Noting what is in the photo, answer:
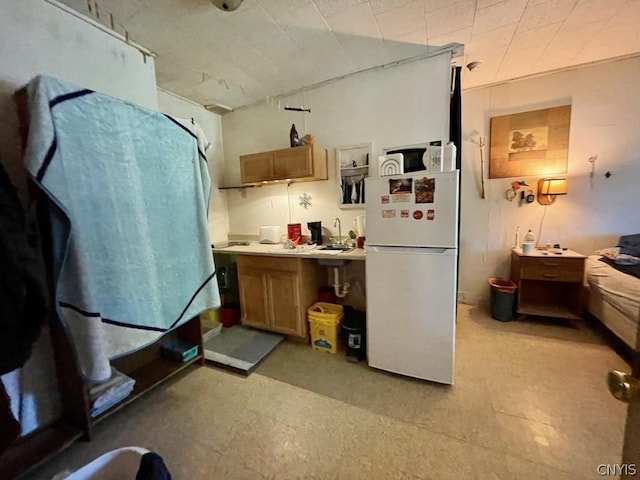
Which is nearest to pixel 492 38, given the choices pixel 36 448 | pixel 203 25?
pixel 203 25

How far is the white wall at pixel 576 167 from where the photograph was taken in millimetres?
2541

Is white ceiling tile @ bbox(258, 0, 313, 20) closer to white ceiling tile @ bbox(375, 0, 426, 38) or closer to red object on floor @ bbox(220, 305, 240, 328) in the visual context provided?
white ceiling tile @ bbox(375, 0, 426, 38)

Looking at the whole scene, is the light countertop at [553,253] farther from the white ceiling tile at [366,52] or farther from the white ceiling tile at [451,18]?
→ the white ceiling tile at [366,52]

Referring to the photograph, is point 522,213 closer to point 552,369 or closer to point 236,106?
point 552,369

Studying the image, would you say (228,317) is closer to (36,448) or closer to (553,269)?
(36,448)

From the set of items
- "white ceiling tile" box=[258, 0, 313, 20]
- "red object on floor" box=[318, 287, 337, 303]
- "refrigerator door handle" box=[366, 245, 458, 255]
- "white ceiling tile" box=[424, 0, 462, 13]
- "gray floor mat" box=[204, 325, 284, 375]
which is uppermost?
"white ceiling tile" box=[258, 0, 313, 20]

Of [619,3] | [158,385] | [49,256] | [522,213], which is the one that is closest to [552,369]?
[522,213]

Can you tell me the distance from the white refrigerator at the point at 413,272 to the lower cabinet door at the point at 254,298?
112cm

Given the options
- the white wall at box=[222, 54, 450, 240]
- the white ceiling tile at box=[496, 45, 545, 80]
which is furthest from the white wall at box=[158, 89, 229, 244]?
the white ceiling tile at box=[496, 45, 545, 80]

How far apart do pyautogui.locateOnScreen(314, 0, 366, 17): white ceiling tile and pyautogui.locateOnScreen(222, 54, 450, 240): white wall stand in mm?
904

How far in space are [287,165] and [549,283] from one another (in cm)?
330

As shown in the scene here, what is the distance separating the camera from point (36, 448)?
1335mm

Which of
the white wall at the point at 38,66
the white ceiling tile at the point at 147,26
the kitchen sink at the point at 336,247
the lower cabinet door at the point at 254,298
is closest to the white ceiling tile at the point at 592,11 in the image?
the kitchen sink at the point at 336,247

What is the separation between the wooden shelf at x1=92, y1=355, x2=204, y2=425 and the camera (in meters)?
1.59
